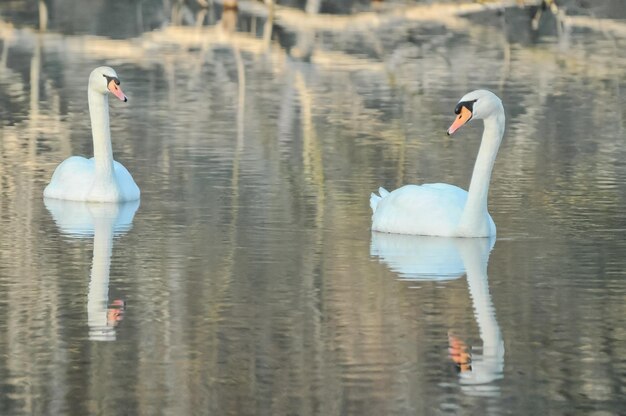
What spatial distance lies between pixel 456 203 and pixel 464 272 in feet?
5.98

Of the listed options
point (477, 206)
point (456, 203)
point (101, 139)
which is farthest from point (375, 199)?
point (101, 139)

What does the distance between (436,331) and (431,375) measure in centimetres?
115

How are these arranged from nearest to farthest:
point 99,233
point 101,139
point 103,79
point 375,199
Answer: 1. point 99,233
2. point 375,199
3. point 101,139
4. point 103,79

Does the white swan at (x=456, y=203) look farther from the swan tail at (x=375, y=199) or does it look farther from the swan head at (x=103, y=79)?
the swan head at (x=103, y=79)

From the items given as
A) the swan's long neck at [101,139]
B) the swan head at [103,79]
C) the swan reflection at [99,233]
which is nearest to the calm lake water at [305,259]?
the swan reflection at [99,233]

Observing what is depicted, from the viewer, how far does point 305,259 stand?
42.6 feet

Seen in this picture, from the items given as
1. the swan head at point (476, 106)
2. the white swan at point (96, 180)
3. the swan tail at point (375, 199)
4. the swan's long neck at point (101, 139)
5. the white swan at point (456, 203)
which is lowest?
the white swan at point (96, 180)

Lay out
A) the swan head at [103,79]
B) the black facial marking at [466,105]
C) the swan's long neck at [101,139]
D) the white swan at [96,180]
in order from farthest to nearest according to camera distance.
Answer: the swan head at [103,79], the swan's long neck at [101,139], the white swan at [96,180], the black facial marking at [466,105]

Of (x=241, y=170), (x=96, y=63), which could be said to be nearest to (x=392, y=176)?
(x=241, y=170)

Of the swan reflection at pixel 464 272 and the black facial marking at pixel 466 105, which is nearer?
the swan reflection at pixel 464 272

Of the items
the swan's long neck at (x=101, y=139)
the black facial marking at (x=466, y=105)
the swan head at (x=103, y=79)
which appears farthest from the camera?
the swan head at (x=103, y=79)

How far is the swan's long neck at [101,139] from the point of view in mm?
16562

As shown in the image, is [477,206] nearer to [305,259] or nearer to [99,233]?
[305,259]

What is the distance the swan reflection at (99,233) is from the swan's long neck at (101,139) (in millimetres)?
→ 292
